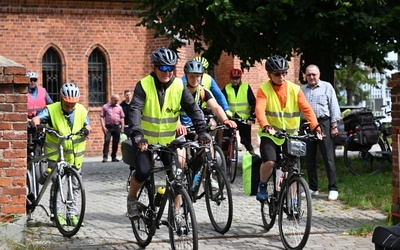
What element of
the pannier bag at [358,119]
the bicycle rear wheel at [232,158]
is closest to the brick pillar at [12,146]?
the bicycle rear wheel at [232,158]

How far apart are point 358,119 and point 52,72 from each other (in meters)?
13.3

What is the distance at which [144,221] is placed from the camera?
798cm

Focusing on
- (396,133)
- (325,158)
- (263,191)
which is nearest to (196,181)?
(263,191)

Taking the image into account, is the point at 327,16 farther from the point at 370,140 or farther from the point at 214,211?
the point at 214,211

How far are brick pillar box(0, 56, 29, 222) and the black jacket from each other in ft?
3.72

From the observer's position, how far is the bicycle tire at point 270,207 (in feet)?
29.0

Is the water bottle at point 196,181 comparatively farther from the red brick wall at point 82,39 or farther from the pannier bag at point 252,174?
the red brick wall at point 82,39

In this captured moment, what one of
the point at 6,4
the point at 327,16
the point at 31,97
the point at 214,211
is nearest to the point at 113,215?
the point at 214,211

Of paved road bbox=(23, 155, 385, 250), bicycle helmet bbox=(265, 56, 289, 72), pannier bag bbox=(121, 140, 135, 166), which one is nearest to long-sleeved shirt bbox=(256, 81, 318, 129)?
bicycle helmet bbox=(265, 56, 289, 72)

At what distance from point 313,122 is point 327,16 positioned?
537cm

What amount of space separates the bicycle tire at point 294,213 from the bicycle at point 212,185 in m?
0.68

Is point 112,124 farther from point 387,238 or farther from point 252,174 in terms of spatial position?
point 387,238

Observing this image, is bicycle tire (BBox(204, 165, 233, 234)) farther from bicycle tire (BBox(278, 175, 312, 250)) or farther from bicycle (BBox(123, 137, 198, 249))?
bicycle (BBox(123, 137, 198, 249))

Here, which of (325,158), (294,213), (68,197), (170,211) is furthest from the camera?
(325,158)
